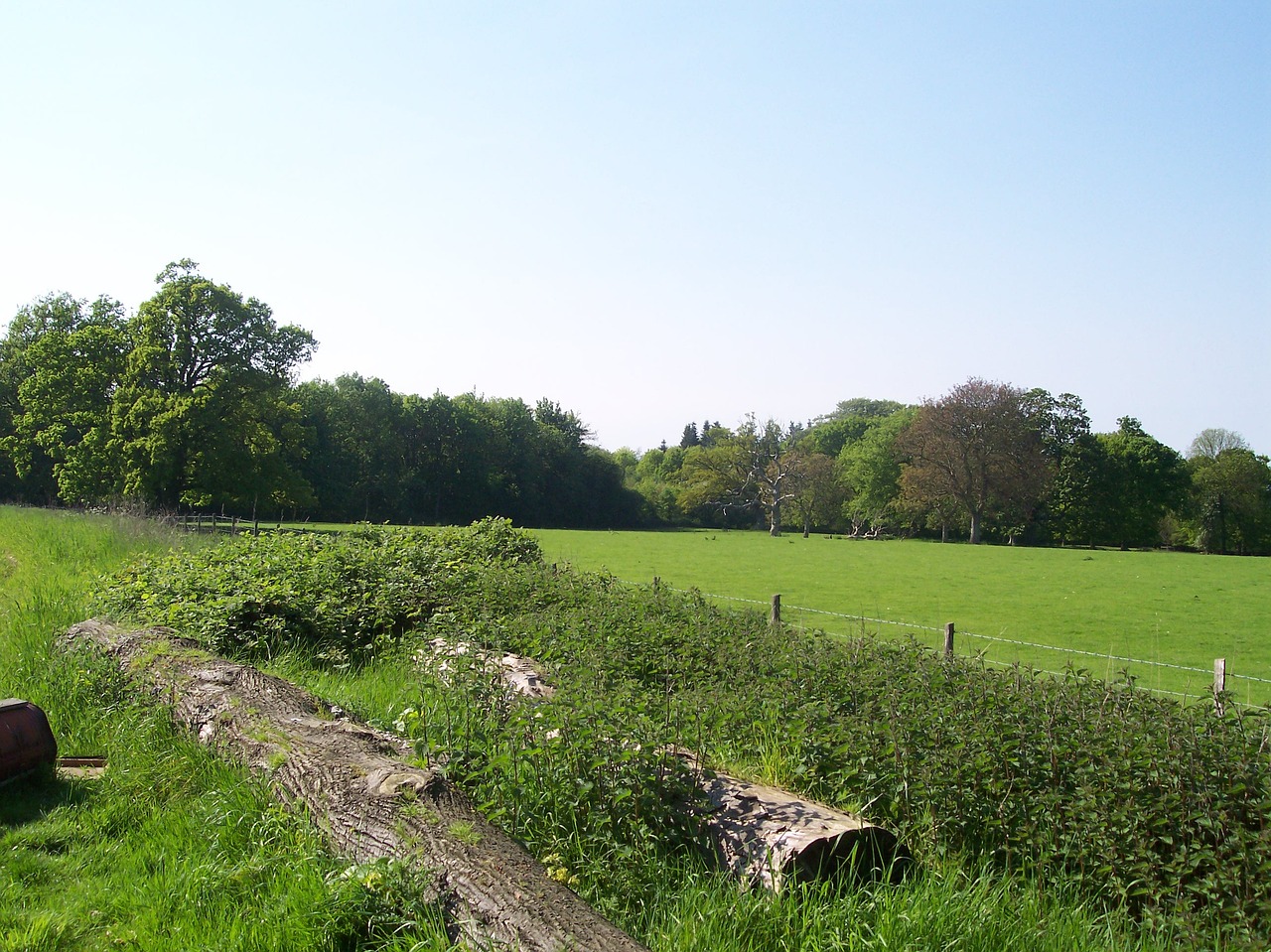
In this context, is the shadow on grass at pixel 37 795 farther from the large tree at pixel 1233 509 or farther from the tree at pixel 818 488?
the large tree at pixel 1233 509

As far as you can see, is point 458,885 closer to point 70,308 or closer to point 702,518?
point 70,308

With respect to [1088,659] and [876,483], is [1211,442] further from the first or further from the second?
[1088,659]

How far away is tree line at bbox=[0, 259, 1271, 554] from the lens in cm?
4022

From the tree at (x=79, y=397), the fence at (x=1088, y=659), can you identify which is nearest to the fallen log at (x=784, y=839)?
the fence at (x=1088, y=659)

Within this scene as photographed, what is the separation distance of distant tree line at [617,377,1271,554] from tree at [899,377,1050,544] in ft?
0.26

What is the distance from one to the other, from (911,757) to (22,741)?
5.73m

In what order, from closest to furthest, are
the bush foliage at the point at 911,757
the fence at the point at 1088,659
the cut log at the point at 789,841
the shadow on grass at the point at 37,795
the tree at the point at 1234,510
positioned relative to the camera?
the cut log at the point at 789,841 → the bush foliage at the point at 911,757 → the shadow on grass at the point at 37,795 → the fence at the point at 1088,659 → the tree at the point at 1234,510

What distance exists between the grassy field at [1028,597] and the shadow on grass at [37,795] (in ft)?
29.8

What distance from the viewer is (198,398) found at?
1539 inches

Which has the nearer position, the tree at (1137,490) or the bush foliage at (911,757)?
the bush foliage at (911,757)

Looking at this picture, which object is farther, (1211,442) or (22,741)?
(1211,442)

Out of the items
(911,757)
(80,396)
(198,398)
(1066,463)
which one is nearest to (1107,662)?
(911,757)

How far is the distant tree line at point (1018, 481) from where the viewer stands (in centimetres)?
6956

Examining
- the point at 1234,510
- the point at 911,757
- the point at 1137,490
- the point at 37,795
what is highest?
the point at 1137,490
